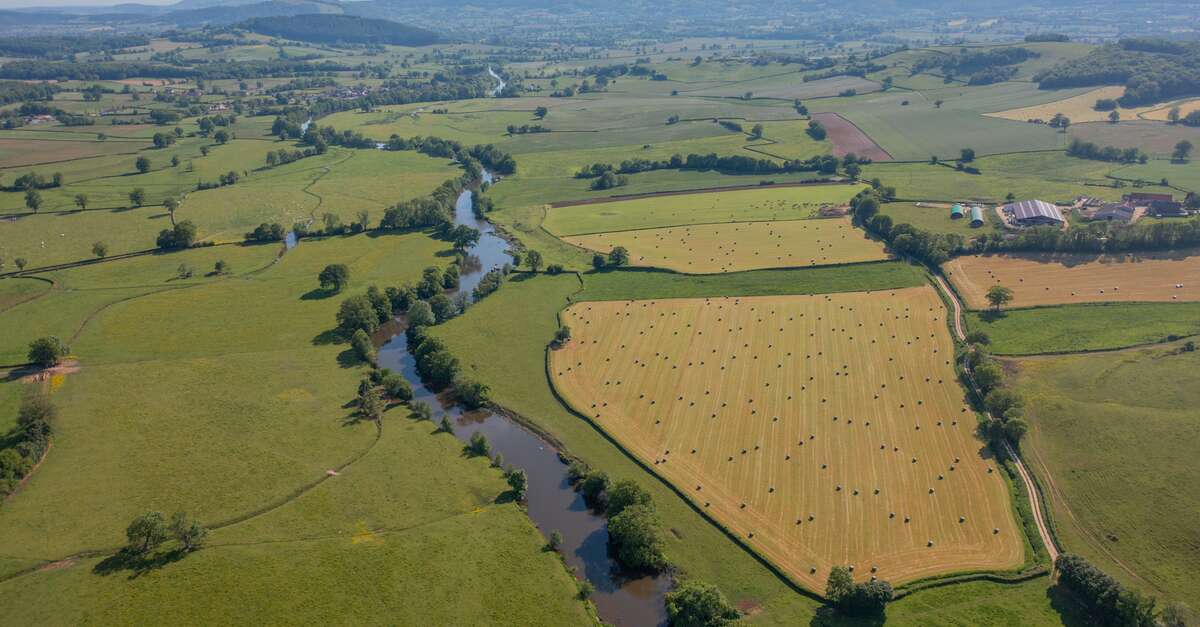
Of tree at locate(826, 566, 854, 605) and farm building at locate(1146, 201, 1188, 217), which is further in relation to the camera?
farm building at locate(1146, 201, 1188, 217)

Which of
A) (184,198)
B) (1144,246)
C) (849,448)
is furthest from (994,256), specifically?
(184,198)

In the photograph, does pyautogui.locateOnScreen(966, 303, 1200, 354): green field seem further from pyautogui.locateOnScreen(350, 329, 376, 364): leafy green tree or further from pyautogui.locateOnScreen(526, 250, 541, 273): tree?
pyautogui.locateOnScreen(350, 329, 376, 364): leafy green tree

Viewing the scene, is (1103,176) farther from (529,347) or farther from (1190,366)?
(529,347)

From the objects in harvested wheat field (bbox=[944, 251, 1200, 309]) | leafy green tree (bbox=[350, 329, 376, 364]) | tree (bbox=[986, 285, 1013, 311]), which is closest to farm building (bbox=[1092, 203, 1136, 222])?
harvested wheat field (bbox=[944, 251, 1200, 309])

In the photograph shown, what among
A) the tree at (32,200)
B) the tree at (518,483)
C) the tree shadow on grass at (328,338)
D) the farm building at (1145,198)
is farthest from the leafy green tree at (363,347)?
the farm building at (1145,198)

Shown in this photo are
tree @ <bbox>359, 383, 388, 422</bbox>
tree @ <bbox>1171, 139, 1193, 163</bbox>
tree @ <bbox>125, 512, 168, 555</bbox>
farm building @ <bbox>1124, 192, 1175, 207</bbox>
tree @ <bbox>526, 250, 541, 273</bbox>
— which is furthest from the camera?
tree @ <bbox>1171, 139, 1193, 163</bbox>
